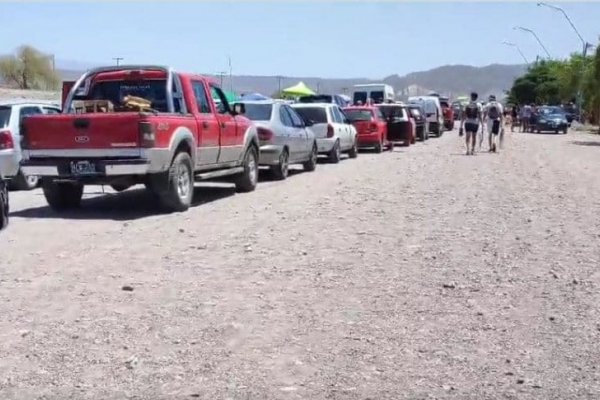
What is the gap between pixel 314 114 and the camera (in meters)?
Result: 24.9

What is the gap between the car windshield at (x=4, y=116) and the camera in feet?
53.8

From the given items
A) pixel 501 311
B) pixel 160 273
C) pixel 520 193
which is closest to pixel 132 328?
pixel 160 273

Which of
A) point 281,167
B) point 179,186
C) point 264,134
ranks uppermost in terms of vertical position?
point 264,134

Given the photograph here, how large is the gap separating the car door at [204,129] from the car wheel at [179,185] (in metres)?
0.58

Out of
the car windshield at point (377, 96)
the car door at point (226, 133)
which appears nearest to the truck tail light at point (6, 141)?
the car door at point (226, 133)

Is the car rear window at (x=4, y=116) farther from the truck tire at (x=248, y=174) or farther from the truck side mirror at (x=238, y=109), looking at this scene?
the truck tire at (x=248, y=174)

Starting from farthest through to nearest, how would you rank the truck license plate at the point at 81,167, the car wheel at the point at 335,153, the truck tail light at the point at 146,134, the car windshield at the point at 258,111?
the car wheel at the point at 335,153
the car windshield at the point at 258,111
the truck license plate at the point at 81,167
the truck tail light at the point at 146,134

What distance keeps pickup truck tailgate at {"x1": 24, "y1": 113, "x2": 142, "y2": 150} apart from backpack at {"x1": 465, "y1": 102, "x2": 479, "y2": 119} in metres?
16.0

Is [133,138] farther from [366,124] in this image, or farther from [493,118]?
[493,118]

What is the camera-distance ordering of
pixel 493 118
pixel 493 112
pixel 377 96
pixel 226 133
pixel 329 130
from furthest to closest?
pixel 377 96 → pixel 493 118 → pixel 493 112 → pixel 329 130 → pixel 226 133

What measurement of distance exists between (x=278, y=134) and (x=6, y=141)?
5.42 meters

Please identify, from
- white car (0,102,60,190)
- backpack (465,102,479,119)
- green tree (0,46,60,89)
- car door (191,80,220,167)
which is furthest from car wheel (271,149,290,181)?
green tree (0,46,60,89)

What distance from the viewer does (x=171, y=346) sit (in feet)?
21.0

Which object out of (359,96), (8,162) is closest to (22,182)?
(8,162)
